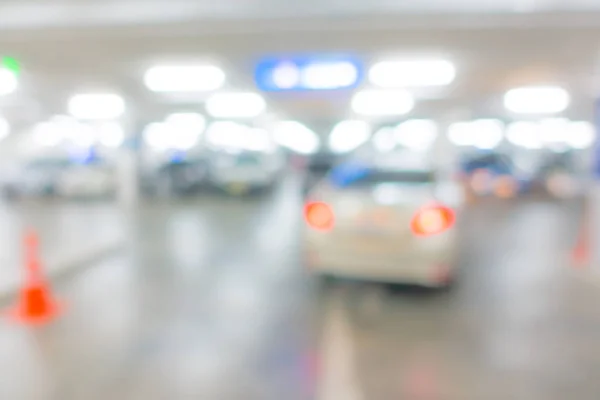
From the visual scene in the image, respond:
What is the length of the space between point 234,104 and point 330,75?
8284 mm

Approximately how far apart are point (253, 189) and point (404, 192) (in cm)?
1463

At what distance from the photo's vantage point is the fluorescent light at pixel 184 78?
424 inches

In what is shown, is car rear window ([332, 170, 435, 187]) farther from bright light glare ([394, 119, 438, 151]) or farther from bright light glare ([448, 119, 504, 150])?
bright light glare ([394, 119, 438, 151])

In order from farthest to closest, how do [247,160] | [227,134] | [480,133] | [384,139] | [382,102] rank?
[384,139] → [227,134] → [480,133] → [247,160] → [382,102]

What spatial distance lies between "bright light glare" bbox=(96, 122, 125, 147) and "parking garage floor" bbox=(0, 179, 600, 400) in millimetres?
10019

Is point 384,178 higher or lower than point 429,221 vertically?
Answer: higher

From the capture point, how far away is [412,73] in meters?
11.3

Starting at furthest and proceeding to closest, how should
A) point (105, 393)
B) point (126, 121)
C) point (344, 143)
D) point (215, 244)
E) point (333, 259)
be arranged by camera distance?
point (344, 143) → point (126, 121) → point (215, 244) → point (333, 259) → point (105, 393)

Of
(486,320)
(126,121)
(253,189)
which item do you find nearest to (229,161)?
(253,189)

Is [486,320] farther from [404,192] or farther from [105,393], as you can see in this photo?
[105,393]

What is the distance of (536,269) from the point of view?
331 inches

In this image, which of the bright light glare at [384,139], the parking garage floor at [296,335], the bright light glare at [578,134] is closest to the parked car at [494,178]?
the bright light glare at [578,134]

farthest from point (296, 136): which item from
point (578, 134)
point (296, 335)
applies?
point (296, 335)

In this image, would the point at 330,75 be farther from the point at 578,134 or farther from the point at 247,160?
the point at 578,134
